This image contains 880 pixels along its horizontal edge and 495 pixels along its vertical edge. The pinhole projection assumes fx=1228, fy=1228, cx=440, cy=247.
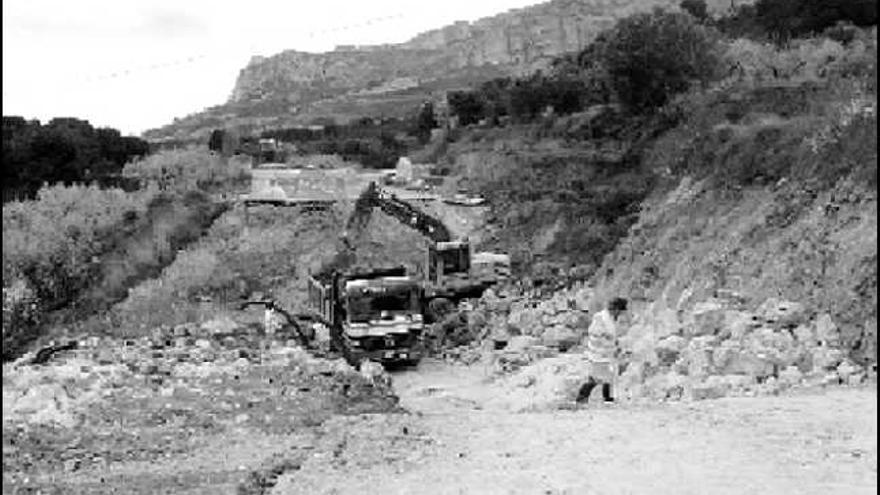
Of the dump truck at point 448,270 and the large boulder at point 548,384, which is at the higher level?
the dump truck at point 448,270

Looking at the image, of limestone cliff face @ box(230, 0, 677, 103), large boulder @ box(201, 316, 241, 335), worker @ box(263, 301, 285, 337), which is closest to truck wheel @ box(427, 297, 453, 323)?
worker @ box(263, 301, 285, 337)

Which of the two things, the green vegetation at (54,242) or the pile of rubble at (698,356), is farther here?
the green vegetation at (54,242)

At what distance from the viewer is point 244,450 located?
15062 mm

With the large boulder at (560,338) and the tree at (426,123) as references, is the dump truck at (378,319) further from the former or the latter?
the tree at (426,123)

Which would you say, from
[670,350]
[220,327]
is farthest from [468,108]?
[670,350]

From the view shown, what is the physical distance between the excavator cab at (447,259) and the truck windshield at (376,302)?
4292 mm

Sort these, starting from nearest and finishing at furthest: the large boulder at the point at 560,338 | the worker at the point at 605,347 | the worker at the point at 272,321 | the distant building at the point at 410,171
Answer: the worker at the point at 605,347, the large boulder at the point at 560,338, the worker at the point at 272,321, the distant building at the point at 410,171

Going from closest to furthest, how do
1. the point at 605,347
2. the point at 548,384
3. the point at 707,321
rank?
the point at 707,321 → the point at 548,384 → the point at 605,347

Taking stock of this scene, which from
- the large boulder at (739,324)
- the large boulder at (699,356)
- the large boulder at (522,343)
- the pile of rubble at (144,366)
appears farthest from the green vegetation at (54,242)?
the large boulder at (739,324)

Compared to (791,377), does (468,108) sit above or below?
above

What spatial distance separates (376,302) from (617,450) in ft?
36.5

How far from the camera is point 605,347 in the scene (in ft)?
74.7

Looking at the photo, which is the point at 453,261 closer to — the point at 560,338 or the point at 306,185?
the point at 560,338

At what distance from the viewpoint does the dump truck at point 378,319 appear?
24.8 m
